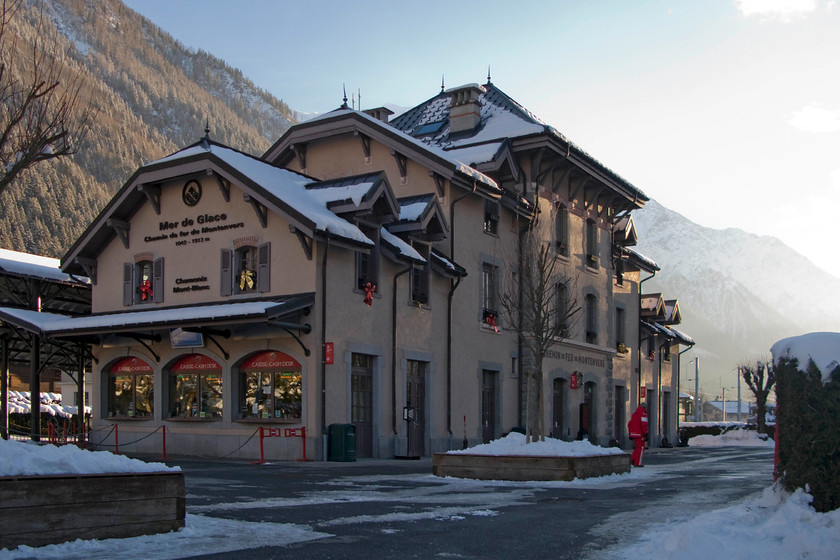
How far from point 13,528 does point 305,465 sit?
1439cm

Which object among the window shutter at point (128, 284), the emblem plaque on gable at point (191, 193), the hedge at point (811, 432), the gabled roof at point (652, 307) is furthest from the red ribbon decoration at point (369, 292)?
the gabled roof at point (652, 307)

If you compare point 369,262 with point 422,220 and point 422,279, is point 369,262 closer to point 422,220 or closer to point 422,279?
point 422,220

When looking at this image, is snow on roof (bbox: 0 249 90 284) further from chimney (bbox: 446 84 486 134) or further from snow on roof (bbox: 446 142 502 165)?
chimney (bbox: 446 84 486 134)

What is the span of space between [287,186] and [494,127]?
36.4 feet

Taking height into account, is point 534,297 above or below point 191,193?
below

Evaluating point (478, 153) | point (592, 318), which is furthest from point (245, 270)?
point (592, 318)

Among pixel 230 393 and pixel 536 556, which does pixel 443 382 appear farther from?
pixel 536 556

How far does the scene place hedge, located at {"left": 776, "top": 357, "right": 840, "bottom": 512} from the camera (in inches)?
406

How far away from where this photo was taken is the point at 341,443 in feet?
80.8

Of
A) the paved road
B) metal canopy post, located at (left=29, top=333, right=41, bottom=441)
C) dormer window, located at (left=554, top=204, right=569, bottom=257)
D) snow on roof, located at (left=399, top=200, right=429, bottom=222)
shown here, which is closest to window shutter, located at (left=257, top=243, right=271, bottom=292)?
snow on roof, located at (left=399, top=200, right=429, bottom=222)

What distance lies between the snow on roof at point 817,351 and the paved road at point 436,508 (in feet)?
8.89

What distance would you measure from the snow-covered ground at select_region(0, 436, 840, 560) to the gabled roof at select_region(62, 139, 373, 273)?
13779 mm

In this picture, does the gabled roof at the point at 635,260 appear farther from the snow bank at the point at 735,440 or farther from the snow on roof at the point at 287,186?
the snow on roof at the point at 287,186

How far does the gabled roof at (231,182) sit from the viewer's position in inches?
971
